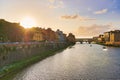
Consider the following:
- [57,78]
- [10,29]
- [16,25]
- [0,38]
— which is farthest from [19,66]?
[16,25]

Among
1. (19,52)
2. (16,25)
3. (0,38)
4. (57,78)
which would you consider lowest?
(57,78)

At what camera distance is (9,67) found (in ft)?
135

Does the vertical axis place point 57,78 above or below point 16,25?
below

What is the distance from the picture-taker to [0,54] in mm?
40750

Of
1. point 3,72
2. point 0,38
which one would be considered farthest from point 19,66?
point 0,38

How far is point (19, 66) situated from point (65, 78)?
14.1m

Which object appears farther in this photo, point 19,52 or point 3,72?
point 19,52

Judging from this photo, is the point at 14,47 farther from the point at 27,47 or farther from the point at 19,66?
the point at 27,47

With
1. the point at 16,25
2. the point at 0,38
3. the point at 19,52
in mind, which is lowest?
the point at 19,52

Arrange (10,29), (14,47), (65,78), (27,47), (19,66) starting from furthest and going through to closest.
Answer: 1. (10,29)
2. (27,47)
3. (14,47)
4. (19,66)
5. (65,78)

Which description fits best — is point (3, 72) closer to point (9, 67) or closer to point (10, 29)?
point (9, 67)

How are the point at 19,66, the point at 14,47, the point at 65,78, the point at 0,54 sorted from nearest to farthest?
the point at 65,78 < the point at 0,54 < the point at 19,66 < the point at 14,47

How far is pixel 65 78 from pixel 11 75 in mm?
11162

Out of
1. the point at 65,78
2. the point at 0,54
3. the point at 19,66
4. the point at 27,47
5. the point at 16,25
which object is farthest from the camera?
the point at 16,25
